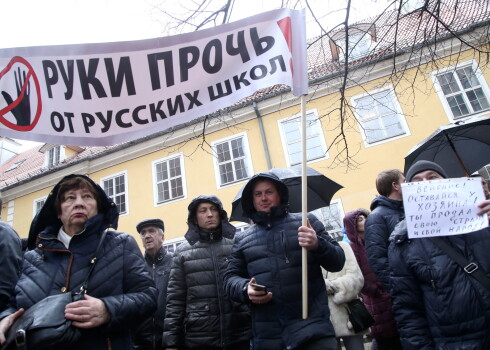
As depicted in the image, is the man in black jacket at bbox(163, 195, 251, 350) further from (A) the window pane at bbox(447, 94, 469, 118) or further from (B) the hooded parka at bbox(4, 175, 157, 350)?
(A) the window pane at bbox(447, 94, 469, 118)

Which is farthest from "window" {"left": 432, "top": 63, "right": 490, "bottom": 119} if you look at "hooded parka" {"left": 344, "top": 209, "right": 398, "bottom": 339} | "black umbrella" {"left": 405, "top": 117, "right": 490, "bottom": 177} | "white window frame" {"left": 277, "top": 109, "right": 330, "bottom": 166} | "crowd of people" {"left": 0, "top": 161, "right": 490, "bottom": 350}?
"crowd of people" {"left": 0, "top": 161, "right": 490, "bottom": 350}

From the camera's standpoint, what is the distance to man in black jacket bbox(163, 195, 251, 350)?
2639mm

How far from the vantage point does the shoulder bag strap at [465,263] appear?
5.66 ft

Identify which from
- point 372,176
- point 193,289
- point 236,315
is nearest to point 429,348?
point 236,315

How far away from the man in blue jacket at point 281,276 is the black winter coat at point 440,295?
41 centimetres

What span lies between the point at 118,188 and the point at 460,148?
12932 mm

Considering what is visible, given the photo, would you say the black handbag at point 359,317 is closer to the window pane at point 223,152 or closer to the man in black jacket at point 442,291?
the man in black jacket at point 442,291

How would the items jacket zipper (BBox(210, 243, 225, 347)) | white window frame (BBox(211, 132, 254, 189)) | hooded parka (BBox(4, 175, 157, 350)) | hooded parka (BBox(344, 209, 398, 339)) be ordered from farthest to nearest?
1. white window frame (BBox(211, 132, 254, 189))
2. hooded parka (BBox(344, 209, 398, 339))
3. jacket zipper (BBox(210, 243, 225, 347))
4. hooded parka (BBox(4, 175, 157, 350))

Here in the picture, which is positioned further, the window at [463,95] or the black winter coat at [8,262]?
the window at [463,95]

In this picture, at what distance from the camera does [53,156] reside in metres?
16.8

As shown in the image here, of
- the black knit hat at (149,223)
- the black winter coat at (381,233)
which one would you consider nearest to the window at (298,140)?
the black knit hat at (149,223)

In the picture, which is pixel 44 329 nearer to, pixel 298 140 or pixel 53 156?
pixel 298 140

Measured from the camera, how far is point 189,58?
90.7 inches

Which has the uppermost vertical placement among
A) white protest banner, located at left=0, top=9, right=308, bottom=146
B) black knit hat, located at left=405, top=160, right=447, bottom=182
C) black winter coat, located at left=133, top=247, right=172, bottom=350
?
white protest banner, located at left=0, top=9, right=308, bottom=146
